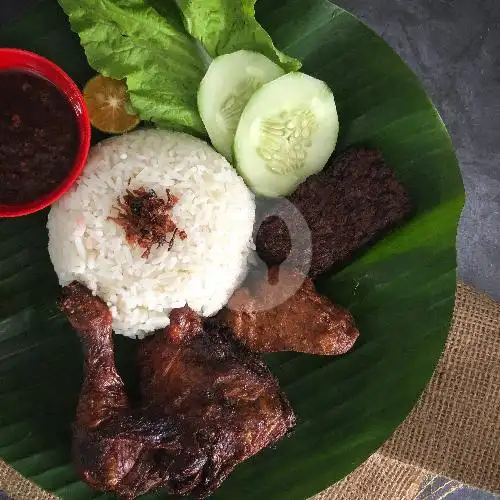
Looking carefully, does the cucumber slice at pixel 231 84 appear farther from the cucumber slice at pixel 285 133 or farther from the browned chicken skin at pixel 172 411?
the browned chicken skin at pixel 172 411

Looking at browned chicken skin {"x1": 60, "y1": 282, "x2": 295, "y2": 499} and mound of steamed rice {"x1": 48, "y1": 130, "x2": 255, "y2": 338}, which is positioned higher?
mound of steamed rice {"x1": 48, "y1": 130, "x2": 255, "y2": 338}

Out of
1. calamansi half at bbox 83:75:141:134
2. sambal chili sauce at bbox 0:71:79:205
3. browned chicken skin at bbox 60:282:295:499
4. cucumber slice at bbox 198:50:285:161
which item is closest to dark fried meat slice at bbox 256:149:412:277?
cucumber slice at bbox 198:50:285:161

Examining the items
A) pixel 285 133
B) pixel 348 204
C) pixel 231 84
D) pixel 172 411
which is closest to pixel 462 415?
pixel 348 204

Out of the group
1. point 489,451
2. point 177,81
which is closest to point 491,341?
point 489,451

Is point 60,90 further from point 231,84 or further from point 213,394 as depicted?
point 213,394

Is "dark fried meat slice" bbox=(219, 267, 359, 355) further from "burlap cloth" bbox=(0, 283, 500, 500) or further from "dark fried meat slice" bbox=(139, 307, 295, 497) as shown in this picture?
"burlap cloth" bbox=(0, 283, 500, 500)

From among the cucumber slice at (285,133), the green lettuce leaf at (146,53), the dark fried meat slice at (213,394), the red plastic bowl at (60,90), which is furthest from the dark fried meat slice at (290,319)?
the red plastic bowl at (60,90)
